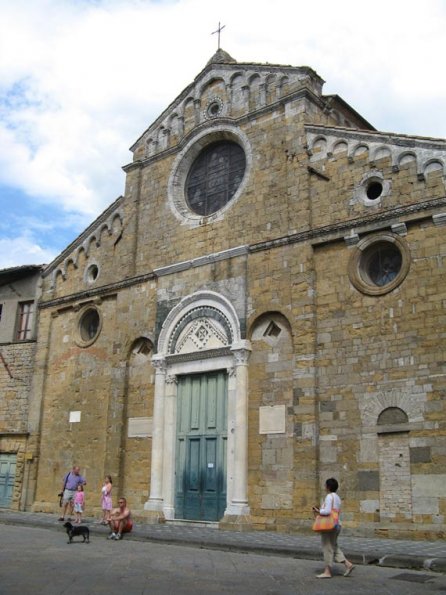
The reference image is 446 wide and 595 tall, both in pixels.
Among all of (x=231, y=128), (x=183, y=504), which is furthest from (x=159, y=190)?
(x=183, y=504)

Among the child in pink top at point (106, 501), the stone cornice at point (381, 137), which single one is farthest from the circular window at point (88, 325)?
the stone cornice at point (381, 137)

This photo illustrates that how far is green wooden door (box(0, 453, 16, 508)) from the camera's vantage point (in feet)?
66.3

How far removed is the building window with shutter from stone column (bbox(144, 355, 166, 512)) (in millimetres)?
6383

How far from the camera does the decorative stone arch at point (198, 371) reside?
15.4m

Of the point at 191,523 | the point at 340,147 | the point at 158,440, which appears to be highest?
the point at 340,147

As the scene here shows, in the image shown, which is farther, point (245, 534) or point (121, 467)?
→ point (121, 467)

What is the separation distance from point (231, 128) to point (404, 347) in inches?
325

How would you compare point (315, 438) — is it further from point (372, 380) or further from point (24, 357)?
point (24, 357)

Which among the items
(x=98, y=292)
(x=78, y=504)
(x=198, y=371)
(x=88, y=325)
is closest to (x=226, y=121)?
(x=98, y=292)

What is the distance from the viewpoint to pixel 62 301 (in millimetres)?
21266

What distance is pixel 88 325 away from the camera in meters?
20.8

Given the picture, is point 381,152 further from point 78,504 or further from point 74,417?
point 74,417

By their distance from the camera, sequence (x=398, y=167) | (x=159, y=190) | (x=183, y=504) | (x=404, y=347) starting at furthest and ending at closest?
(x=159, y=190)
(x=183, y=504)
(x=398, y=167)
(x=404, y=347)

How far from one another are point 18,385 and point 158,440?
22.1ft
